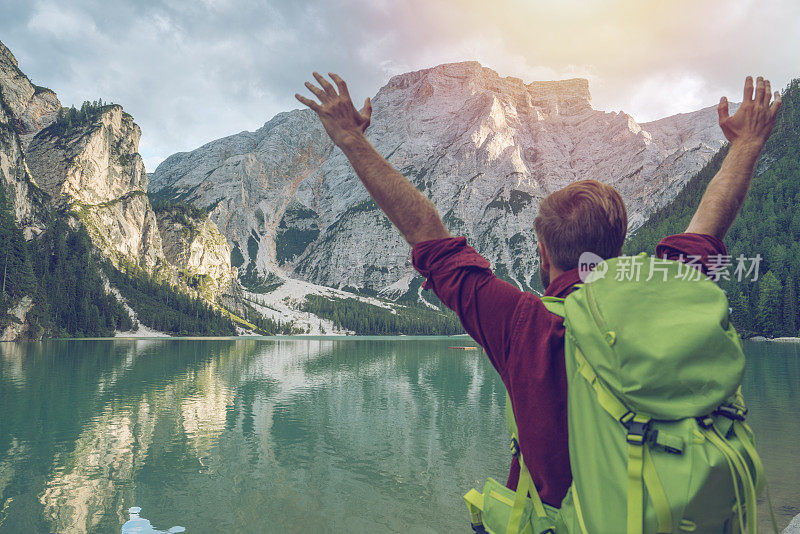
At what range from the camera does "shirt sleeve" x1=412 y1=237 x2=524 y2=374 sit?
241 cm

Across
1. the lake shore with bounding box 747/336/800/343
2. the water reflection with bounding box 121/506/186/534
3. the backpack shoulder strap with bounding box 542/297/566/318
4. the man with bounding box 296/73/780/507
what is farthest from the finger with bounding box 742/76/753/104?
the lake shore with bounding box 747/336/800/343

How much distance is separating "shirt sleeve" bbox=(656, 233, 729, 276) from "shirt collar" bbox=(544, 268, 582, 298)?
1.08m

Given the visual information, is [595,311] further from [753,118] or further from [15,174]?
[15,174]

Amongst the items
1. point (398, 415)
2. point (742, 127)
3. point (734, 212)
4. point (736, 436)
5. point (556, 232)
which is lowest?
point (398, 415)

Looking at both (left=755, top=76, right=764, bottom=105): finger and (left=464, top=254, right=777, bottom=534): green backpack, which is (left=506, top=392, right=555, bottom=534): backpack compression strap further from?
(left=755, top=76, right=764, bottom=105): finger

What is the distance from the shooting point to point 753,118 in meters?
3.73

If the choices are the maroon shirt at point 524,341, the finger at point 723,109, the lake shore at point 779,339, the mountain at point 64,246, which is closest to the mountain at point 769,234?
the lake shore at point 779,339

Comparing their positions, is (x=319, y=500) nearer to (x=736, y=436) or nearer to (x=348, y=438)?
(x=348, y=438)

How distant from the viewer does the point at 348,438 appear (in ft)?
77.2

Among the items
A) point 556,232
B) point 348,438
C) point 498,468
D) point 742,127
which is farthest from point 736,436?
point 348,438

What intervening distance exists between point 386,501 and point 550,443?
47.6 feet

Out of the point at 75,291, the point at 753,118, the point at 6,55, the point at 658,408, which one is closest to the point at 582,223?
the point at 658,408

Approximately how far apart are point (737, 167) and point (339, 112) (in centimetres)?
321

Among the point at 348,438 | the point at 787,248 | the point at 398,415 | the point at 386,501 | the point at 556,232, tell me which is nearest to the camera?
the point at 556,232
